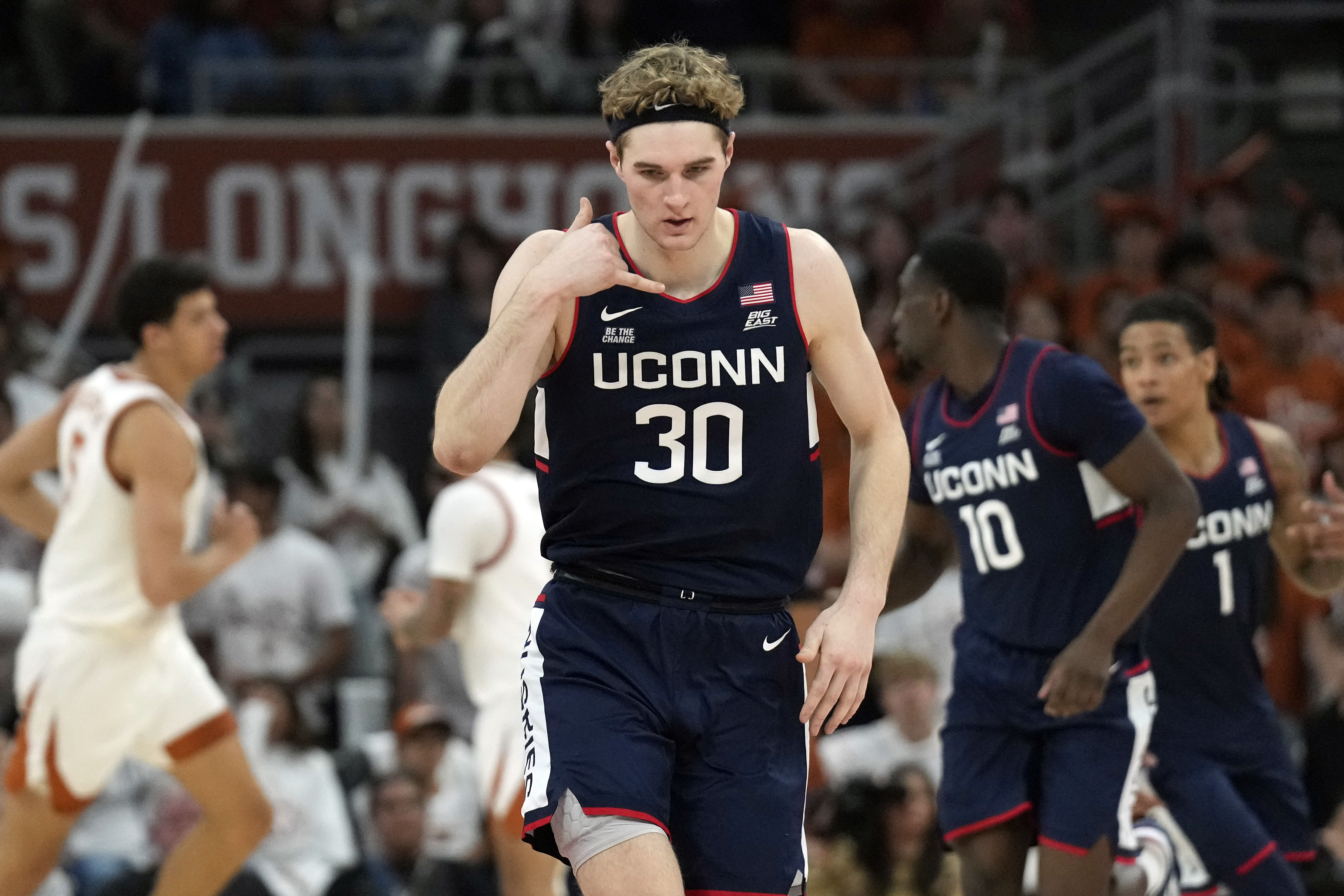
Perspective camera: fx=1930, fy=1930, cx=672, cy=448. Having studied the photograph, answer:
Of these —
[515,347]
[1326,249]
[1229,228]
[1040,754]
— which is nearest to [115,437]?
[515,347]

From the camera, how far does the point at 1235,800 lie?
6230 mm

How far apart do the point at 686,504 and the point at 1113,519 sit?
1.91 metres

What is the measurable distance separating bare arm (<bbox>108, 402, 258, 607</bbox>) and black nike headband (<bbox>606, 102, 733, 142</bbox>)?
102 inches

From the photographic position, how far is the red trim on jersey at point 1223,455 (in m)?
6.26

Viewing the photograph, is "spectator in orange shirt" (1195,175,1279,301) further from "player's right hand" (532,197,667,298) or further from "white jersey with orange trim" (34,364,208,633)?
"player's right hand" (532,197,667,298)

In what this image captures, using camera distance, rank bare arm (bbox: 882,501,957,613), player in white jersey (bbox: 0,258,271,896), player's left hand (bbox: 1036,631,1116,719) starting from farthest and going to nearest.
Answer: player in white jersey (bbox: 0,258,271,896)
bare arm (bbox: 882,501,957,613)
player's left hand (bbox: 1036,631,1116,719)

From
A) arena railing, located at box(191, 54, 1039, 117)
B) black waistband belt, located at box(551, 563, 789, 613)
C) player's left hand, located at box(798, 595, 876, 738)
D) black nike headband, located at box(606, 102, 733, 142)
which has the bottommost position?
player's left hand, located at box(798, 595, 876, 738)

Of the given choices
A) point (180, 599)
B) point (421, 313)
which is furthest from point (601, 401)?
point (421, 313)

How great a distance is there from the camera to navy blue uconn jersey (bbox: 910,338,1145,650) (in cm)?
Result: 564

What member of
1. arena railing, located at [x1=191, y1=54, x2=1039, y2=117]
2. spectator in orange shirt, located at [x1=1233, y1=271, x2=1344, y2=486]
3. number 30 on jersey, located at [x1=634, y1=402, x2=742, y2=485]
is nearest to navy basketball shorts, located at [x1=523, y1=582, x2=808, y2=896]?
number 30 on jersey, located at [x1=634, y1=402, x2=742, y2=485]

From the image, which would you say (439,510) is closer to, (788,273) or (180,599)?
(180,599)

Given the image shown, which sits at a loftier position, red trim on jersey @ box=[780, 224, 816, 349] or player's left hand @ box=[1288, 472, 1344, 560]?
red trim on jersey @ box=[780, 224, 816, 349]

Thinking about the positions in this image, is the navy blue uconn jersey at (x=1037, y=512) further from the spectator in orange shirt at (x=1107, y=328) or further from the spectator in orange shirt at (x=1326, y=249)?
the spectator in orange shirt at (x=1326, y=249)

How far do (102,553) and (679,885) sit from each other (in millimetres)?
3054
